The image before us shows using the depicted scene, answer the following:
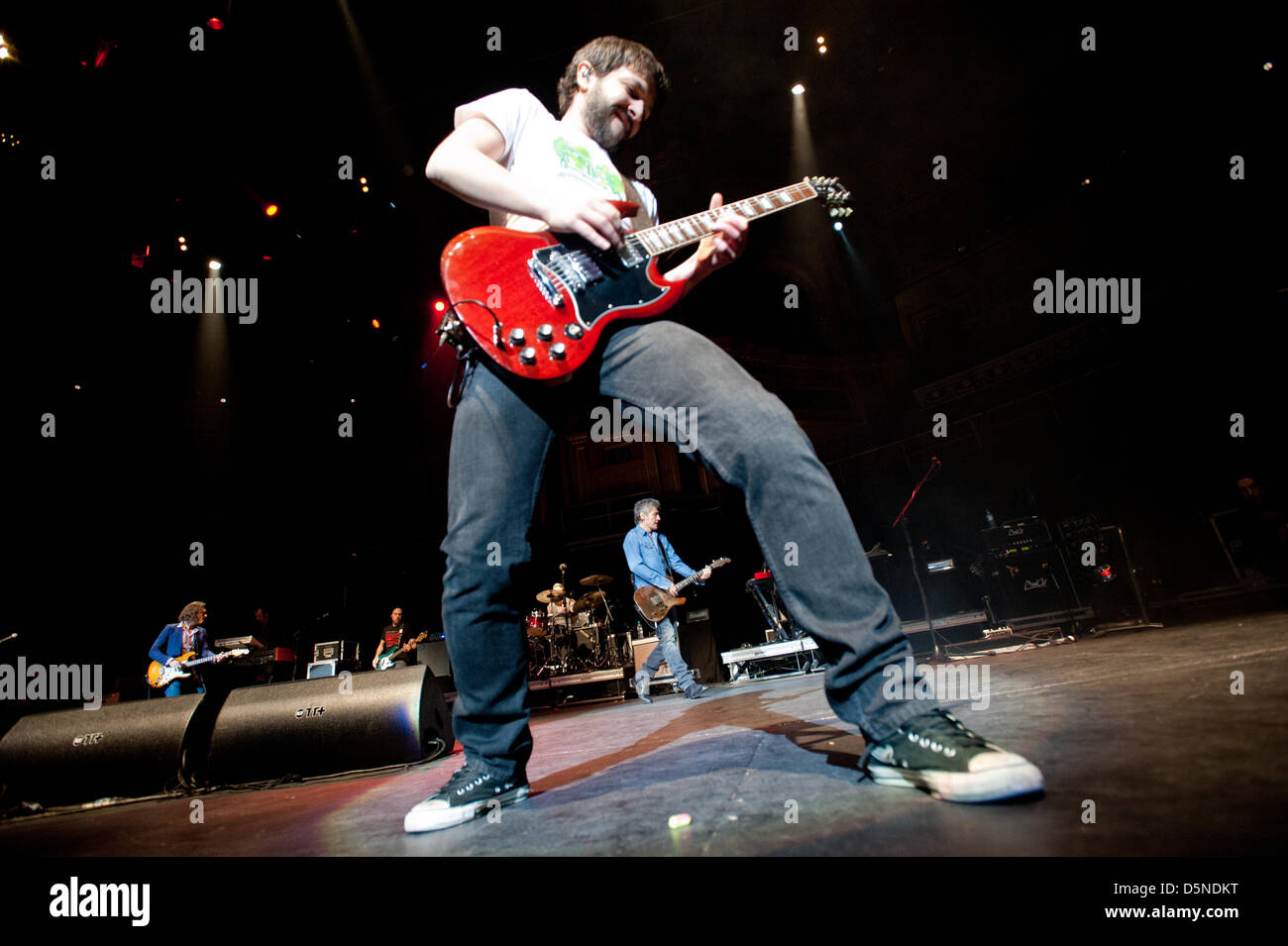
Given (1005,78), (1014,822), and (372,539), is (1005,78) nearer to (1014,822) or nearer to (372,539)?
(1014,822)

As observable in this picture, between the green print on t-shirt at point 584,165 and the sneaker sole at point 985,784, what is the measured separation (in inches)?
71.9

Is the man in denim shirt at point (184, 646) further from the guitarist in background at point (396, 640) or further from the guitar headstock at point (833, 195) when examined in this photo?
the guitar headstock at point (833, 195)

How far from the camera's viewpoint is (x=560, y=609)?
34.3 ft

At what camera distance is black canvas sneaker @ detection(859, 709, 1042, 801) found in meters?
0.85

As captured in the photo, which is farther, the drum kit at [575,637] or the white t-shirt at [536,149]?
the drum kit at [575,637]

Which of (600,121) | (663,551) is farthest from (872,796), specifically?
(663,551)

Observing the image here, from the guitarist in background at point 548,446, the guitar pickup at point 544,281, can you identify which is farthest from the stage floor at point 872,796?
the guitar pickup at point 544,281

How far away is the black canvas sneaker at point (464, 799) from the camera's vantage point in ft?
4.20

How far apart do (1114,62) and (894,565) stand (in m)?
10.4

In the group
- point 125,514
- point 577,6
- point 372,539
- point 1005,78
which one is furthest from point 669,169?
point 125,514

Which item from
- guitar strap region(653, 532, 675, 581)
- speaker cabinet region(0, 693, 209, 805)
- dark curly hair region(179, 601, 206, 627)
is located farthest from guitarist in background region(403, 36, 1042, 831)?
dark curly hair region(179, 601, 206, 627)

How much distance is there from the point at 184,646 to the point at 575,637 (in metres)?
5.73

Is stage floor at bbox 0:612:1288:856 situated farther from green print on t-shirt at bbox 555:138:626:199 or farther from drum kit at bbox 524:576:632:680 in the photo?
drum kit at bbox 524:576:632:680

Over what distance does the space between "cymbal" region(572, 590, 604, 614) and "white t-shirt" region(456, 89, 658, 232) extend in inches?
345
